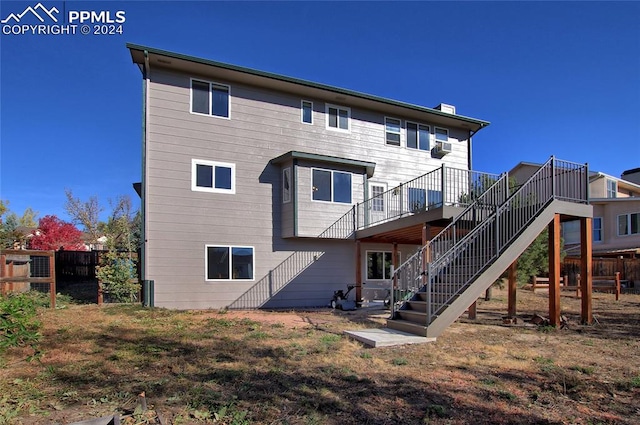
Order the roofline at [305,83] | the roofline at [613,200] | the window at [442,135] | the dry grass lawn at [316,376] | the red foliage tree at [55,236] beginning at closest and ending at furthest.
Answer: the dry grass lawn at [316,376], the roofline at [305,83], the window at [442,135], the roofline at [613,200], the red foliage tree at [55,236]

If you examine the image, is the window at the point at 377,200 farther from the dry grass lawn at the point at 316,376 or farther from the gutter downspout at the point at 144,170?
the gutter downspout at the point at 144,170

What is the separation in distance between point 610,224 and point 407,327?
2395 cm

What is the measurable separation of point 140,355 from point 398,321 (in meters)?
4.91

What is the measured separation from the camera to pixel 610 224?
2502 cm

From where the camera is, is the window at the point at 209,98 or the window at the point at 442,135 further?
the window at the point at 442,135

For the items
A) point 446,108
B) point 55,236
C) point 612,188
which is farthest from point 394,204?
point 55,236

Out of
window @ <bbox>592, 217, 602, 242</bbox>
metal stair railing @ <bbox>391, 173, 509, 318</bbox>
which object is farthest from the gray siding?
window @ <bbox>592, 217, 602, 242</bbox>

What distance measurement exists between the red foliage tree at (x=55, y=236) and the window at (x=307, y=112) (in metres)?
19.8

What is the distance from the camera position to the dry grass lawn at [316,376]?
3.95m

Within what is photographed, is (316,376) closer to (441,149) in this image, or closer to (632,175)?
(441,149)

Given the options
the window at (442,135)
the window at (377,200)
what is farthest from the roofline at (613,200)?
the window at (377,200)

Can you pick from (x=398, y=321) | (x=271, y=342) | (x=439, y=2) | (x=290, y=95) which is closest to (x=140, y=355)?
(x=271, y=342)

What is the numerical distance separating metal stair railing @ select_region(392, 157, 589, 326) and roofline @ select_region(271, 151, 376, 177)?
16.6ft

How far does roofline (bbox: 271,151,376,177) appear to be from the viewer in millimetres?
12891
